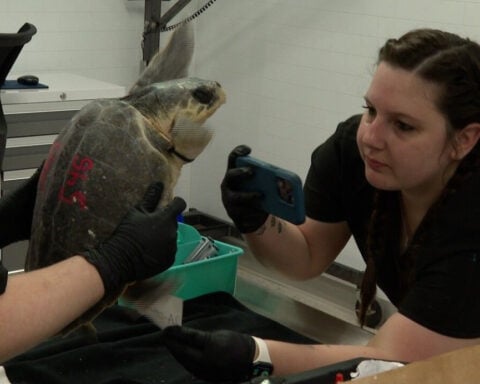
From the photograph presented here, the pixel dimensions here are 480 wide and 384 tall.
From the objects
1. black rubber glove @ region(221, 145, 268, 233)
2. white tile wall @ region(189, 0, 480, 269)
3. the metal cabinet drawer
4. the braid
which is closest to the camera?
black rubber glove @ region(221, 145, 268, 233)

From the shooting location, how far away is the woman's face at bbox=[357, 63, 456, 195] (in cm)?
134

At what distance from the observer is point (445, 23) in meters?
2.69

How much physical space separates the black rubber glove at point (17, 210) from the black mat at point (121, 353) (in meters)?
0.31

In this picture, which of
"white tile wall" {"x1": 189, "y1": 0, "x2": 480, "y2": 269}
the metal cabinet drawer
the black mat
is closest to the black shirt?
the black mat

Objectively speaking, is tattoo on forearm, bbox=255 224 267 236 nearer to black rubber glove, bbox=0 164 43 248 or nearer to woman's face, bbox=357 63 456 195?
woman's face, bbox=357 63 456 195

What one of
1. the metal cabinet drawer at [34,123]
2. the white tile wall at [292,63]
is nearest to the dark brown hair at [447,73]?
the white tile wall at [292,63]

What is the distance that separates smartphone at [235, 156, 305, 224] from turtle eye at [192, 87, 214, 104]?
0.20 metres

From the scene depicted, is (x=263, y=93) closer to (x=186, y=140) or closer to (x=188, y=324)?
(x=188, y=324)

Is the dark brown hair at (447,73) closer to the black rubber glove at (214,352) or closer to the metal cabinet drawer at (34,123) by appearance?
the black rubber glove at (214,352)

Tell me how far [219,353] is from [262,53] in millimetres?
2281

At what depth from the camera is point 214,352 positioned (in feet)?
4.26

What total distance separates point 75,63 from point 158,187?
2274mm

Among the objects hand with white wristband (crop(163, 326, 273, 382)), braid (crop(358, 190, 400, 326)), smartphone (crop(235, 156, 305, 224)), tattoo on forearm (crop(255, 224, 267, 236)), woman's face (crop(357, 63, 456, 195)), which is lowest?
hand with white wristband (crop(163, 326, 273, 382))

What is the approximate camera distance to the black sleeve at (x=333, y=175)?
1.62 metres
